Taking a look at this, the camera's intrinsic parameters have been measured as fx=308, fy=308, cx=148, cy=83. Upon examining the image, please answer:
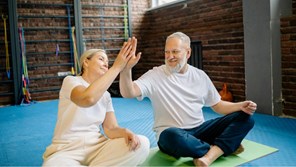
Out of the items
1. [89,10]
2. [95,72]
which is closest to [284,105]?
[95,72]

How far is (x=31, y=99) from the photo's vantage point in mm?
6367

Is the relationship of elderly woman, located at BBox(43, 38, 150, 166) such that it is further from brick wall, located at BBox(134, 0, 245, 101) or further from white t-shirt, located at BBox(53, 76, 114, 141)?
brick wall, located at BBox(134, 0, 245, 101)

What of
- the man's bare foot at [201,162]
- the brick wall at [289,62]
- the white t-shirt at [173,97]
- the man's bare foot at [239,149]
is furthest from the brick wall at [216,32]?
the man's bare foot at [201,162]

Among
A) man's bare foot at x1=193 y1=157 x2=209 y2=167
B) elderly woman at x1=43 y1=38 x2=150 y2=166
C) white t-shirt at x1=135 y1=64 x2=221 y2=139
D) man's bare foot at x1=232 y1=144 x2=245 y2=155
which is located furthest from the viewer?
man's bare foot at x1=232 y1=144 x2=245 y2=155

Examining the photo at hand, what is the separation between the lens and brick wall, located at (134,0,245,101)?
4.83 meters

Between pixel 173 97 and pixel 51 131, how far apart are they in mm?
2085

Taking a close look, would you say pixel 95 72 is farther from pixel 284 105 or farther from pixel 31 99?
pixel 31 99

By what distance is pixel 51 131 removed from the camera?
152 inches

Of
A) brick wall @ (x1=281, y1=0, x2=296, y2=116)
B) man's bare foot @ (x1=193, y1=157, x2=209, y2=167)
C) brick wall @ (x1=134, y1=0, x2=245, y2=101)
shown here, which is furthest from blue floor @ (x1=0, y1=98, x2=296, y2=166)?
brick wall @ (x1=134, y1=0, x2=245, y2=101)

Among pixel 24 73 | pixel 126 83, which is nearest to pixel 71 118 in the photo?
pixel 126 83

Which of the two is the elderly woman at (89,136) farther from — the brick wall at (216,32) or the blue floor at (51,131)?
the brick wall at (216,32)

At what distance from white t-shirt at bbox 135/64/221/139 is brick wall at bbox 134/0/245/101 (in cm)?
249

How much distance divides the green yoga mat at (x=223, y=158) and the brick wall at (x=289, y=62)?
1.54 metres

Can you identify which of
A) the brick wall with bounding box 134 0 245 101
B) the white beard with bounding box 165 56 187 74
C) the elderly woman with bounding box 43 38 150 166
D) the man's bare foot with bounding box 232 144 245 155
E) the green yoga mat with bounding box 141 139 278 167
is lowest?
the green yoga mat with bounding box 141 139 278 167
